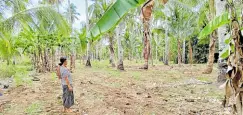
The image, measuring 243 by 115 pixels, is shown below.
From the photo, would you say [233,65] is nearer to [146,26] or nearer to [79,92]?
[79,92]

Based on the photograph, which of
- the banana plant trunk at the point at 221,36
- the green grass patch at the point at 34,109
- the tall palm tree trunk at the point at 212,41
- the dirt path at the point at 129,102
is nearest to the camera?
the dirt path at the point at 129,102

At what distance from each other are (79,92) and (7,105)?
233 cm

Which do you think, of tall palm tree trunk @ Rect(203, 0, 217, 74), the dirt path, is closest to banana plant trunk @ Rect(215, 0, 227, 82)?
the dirt path

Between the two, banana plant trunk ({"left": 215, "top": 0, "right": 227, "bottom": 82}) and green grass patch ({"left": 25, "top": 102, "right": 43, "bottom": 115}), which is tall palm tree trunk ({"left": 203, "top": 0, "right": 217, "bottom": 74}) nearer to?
banana plant trunk ({"left": 215, "top": 0, "right": 227, "bottom": 82})

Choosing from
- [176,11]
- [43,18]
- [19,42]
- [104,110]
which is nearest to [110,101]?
[104,110]

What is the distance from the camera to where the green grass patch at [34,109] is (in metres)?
6.82

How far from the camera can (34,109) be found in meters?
7.16

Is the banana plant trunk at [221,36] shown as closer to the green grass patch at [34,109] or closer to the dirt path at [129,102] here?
the dirt path at [129,102]

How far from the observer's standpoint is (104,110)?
658 centimetres

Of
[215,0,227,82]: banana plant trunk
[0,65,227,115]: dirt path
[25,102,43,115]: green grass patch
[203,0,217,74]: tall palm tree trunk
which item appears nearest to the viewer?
[0,65,227,115]: dirt path

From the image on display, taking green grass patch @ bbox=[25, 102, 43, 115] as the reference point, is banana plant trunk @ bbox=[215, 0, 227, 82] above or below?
above

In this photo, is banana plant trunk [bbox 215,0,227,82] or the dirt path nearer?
the dirt path

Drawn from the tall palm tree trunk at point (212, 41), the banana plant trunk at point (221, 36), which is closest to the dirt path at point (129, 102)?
the banana plant trunk at point (221, 36)

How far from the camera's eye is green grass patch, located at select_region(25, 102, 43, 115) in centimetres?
682
